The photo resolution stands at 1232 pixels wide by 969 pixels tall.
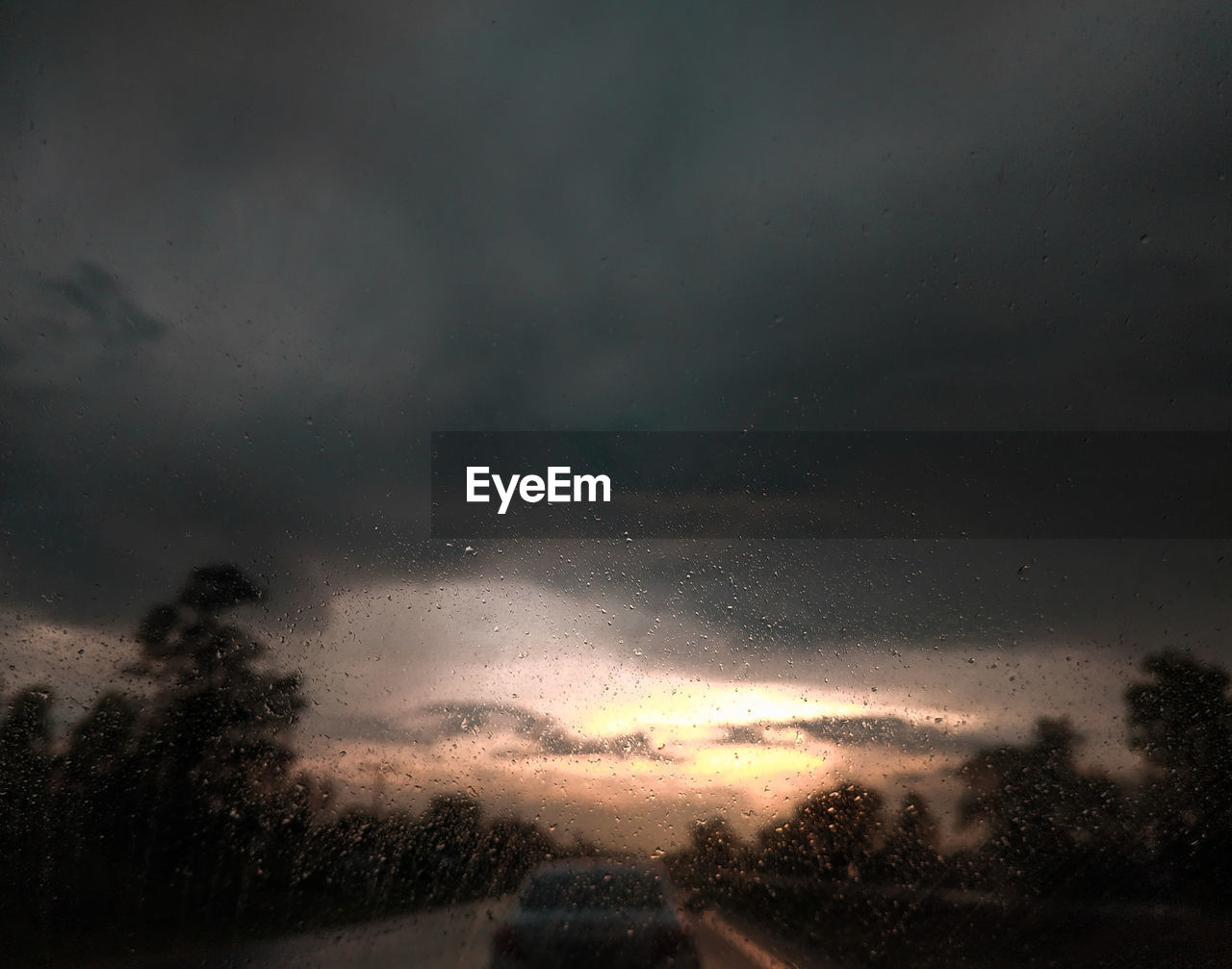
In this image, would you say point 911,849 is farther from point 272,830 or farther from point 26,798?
point 26,798

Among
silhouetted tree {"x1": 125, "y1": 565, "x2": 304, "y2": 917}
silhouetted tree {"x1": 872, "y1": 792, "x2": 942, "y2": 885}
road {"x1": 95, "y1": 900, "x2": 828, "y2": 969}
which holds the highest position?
silhouetted tree {"x1": 125, "y1": 565, "x2": 304, "y2": 917}

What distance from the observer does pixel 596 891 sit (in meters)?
2.70

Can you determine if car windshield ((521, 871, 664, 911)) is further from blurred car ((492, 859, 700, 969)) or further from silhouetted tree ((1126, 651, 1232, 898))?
silhouetted tree ((1126, 651, 1232, 898))

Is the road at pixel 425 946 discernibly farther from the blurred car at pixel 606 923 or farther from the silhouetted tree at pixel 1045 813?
the silhouetted tree at pixel 1045 813

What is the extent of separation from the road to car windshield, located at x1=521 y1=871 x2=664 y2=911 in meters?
0.15

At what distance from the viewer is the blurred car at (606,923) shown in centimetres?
270

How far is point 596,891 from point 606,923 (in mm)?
115

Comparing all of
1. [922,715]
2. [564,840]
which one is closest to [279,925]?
[564,840]

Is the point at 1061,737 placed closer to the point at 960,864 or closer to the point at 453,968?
the point at 960,864

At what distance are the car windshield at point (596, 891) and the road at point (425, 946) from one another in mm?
149

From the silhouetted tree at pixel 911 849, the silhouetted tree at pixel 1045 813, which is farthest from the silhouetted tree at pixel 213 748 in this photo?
the silhouetted tree at pixel 1045 813

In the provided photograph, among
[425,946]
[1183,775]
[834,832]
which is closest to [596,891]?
[425,946]

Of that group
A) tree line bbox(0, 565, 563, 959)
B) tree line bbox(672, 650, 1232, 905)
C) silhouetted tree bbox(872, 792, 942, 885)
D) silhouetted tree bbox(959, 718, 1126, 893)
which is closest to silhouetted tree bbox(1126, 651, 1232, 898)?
tree line bbox(672, 650, 1232, 905)

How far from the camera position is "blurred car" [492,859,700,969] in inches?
106
